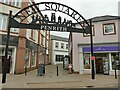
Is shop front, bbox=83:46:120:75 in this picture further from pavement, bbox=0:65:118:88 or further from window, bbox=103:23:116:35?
pavement, bbox=0:65:118:88

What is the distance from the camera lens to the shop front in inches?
732

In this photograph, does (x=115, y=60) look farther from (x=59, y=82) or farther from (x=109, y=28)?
(x=59, y=82)

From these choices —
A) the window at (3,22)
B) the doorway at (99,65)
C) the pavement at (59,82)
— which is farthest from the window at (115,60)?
the window at (3,22)

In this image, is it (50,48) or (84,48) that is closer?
(84,48)

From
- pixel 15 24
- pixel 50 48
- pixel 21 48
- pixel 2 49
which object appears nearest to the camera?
pixel 15 24

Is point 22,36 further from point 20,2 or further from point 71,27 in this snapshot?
point 71,27

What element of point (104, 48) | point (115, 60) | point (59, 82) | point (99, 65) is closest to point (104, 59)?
point (99, 65)

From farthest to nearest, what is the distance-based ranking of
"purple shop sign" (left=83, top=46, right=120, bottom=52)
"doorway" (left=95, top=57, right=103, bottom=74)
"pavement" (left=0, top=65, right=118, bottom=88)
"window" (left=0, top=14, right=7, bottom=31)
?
"doorway" (left=95, top=57, right=103, bottom=74) → "purple shop sign" (left=83, top=46, right=120, bottom=52) → "window" (left=0, top=14, right=7, bottom=31) → "pavement" (left=0, top=65, right=118, bottom=88)

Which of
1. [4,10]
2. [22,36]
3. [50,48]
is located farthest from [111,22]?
[50,48]

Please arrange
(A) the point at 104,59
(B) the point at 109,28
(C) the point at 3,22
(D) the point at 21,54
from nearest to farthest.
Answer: (C) the point at 3,22 → (D) the point at 21,54 → (A) the point at 104,59 → (B) the point at 109,28

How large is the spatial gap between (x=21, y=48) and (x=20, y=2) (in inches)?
230

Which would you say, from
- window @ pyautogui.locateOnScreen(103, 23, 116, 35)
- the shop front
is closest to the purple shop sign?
the shop front

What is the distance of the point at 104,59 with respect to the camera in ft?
63.0

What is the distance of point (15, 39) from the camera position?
18297mm
